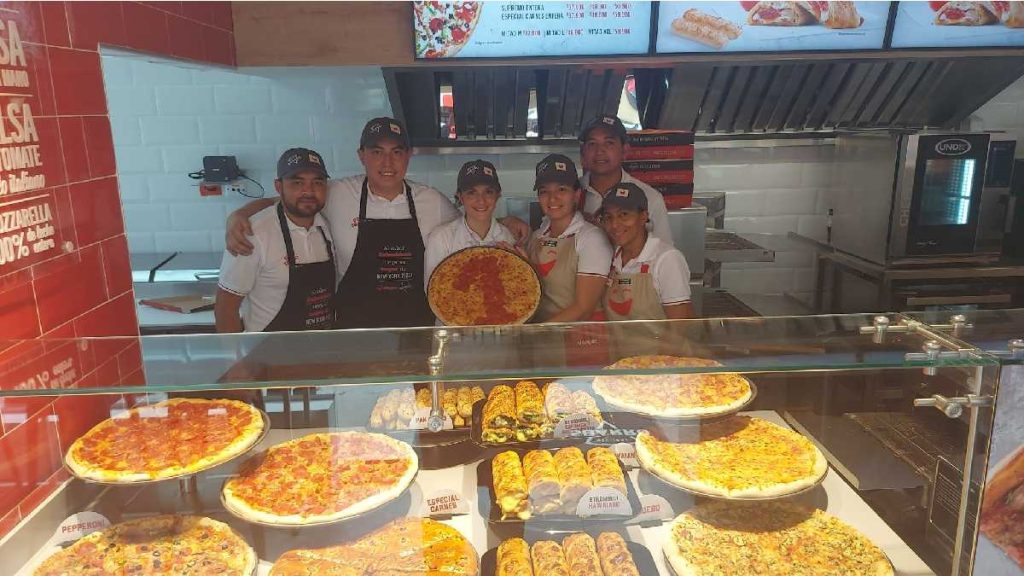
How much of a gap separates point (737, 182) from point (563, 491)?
154 inches

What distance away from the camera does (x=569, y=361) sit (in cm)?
158

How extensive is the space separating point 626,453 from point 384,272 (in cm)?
182

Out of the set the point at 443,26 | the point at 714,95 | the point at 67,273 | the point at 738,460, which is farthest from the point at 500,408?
the point at 714,95

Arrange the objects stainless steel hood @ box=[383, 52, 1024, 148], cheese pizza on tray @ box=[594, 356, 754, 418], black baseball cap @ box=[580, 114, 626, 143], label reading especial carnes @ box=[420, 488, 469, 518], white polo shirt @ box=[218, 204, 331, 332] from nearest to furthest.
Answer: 1. label reading especial carnes @ box=[420, 488, 469, 518]
2. cheese pizza on tray @ box=[594, 356, 754, 418]
3. white polo shirt @ box=[218, 204, 331, 332]
4. black baseball cap @ box=[580, 114, 626, 143]
5. stainless steel hood @ box=[383, 52, 1024, 148]

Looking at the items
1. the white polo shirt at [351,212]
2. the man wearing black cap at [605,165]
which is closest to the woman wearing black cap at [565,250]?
the man wearing black cap at [605,165]

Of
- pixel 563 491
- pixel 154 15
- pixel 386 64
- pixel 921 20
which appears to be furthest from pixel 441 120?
pixel 563 491

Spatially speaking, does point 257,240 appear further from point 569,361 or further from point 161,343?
point 569,361

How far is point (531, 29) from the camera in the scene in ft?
13.3

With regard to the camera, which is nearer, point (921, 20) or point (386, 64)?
point (386, 64)

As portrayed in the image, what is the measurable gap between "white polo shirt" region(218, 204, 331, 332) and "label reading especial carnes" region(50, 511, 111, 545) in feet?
5.13

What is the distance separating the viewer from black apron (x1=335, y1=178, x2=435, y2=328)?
339 cm

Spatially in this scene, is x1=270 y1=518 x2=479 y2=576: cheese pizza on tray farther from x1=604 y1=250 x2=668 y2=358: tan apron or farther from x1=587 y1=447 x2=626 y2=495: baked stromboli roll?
x1=604 y1=250 x2=668 y2=358: tan apron

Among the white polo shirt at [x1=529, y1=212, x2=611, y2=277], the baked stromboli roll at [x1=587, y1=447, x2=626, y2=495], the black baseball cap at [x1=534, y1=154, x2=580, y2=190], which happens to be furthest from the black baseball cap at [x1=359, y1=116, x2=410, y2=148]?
the baked stromboli roll at [x1=587, y1=447, x2=626, y2=495]

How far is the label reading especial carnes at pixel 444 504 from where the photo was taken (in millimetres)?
A: 1781
